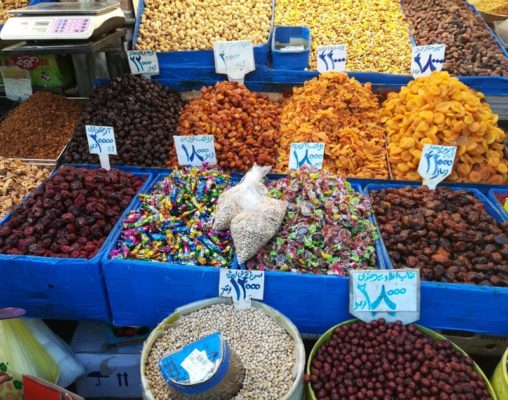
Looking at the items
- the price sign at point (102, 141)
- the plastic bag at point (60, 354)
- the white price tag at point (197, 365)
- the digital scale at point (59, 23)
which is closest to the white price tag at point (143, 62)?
the digital scale at point (59, 23)

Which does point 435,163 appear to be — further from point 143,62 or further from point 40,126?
point 40,126

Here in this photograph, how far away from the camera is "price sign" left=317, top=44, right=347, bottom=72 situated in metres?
3.00

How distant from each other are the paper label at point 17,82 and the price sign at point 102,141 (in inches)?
54.5

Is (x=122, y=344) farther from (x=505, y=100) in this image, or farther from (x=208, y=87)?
(x=505, y=100)

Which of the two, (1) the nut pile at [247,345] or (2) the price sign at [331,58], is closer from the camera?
(1) the nut pile at [247,345]

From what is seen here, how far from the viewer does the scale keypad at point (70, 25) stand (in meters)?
2.42

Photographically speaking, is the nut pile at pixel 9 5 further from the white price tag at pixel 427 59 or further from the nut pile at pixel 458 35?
the nut pile at pixel 458 35

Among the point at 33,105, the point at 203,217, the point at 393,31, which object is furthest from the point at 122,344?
the point at 393,31

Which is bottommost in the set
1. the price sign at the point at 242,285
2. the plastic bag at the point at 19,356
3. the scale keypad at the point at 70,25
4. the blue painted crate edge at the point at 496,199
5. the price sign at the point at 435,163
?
the plastic bag at the point at 19,356

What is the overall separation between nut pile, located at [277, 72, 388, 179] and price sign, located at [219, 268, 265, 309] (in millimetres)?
891

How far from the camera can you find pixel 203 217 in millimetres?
2129

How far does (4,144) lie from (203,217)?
5.45 ft

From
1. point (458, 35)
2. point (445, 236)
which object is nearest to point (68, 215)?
point (445, 236)

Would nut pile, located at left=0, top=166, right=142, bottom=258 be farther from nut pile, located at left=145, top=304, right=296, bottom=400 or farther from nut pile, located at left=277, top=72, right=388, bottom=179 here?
nut pile, located at left=277, top=72, right=388, bottom=179
